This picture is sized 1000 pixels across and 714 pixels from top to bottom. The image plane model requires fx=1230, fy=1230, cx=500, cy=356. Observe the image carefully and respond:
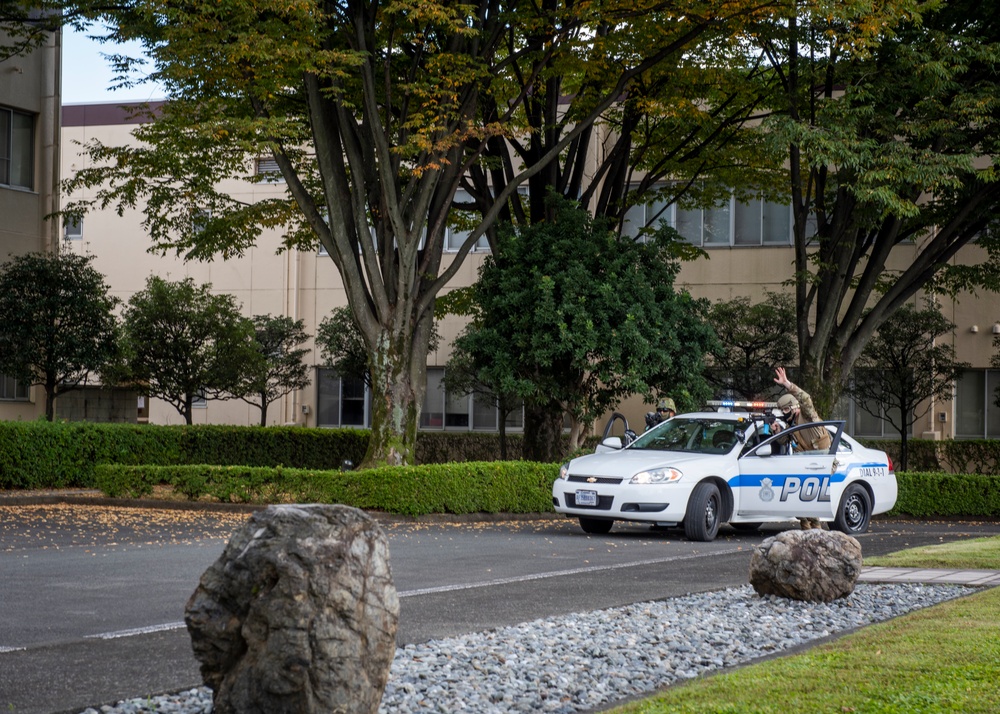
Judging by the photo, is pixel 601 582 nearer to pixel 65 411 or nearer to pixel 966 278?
pixel 966 278

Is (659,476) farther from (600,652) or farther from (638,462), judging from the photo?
(600,652)

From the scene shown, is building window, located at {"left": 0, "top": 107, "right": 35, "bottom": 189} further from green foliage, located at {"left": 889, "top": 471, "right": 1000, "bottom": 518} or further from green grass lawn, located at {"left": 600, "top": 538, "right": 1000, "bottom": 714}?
green grass lawn, located at {"left": 600, "top": 538, "right": 1000, "bottom": 714}

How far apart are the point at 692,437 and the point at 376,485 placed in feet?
15.0

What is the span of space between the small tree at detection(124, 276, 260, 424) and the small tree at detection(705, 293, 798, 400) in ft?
38.3

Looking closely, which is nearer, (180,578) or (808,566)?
(808,566)

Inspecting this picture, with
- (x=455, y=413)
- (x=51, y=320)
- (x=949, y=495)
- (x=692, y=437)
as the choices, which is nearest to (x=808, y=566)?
(x=692, y=437)

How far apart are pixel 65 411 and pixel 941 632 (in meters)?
36.0

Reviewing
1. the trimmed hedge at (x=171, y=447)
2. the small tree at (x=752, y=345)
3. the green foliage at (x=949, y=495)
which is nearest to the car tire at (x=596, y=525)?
the green foliage at (x=949, y=495)

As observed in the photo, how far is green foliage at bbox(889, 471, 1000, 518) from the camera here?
22.6 metres

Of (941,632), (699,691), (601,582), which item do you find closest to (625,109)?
(601,582)

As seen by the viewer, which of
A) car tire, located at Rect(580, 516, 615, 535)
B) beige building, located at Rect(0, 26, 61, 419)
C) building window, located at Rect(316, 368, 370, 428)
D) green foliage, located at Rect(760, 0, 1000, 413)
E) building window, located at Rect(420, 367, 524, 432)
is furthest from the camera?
building window, located at Rect(316, 368, 370, 428)

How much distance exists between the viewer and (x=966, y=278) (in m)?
25.5

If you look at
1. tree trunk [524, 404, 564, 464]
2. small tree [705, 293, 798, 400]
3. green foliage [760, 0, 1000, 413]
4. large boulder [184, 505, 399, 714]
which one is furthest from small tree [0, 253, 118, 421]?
large boulder [184, 505, 399, 714]

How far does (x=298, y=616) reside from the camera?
4.46 metres
